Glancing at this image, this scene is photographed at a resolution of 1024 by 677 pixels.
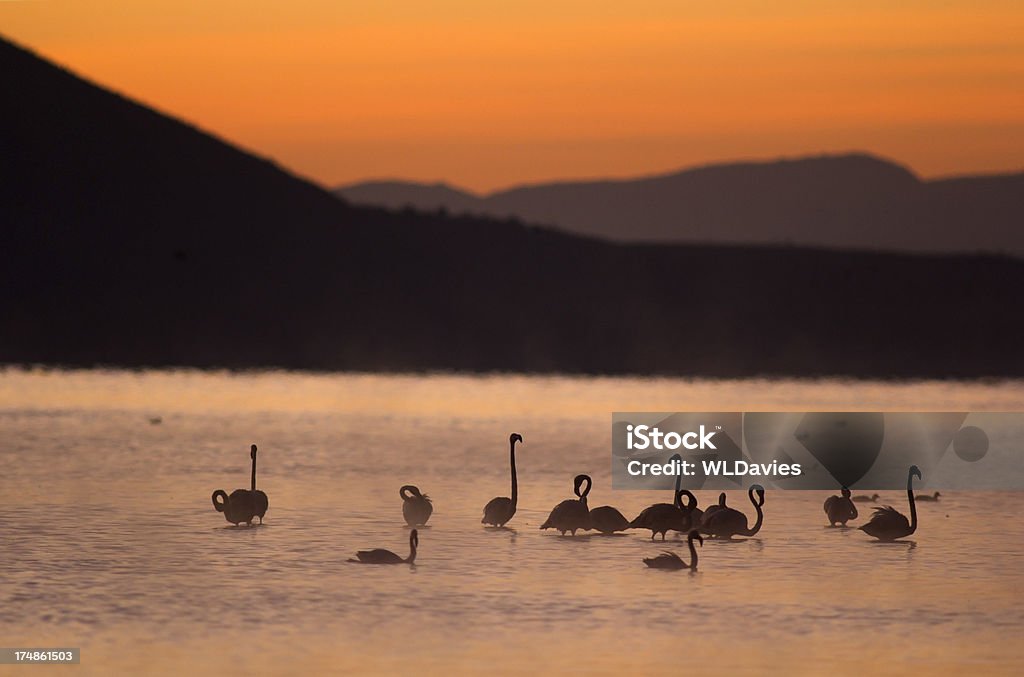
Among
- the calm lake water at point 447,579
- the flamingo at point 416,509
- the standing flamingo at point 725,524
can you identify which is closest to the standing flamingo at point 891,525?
the calm lake water at point 447,579

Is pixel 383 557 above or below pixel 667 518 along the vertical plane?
below

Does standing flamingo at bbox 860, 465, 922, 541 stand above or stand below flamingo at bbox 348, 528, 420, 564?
above

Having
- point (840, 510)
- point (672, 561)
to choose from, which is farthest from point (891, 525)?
point (672, 561)

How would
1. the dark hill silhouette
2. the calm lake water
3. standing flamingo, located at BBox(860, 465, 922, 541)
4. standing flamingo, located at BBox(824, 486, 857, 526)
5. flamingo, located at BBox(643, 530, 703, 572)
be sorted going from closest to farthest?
the calm lake water
flamingo, located at BBox(643, 530, 703, 572)
standing flamingo, located at BBox(860, 465, 922, 541)
standing flamingo, located at BBox(824, 486, 857, 526)
the dark hill silhouette

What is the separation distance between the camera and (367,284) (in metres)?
135

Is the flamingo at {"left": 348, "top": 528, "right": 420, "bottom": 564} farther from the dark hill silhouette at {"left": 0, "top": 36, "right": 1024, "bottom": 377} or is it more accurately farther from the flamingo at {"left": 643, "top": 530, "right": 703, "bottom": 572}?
the dark hill silhouette at {"left": 0, "top": 36, "right": 1024, "bottom": 377}

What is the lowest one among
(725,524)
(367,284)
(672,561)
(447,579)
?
(447,579)

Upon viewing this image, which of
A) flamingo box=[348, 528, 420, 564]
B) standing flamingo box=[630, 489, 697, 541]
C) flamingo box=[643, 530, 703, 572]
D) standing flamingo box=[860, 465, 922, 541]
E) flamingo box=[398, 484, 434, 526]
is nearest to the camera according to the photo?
flamingo box=[643, 530, 703, 572]
